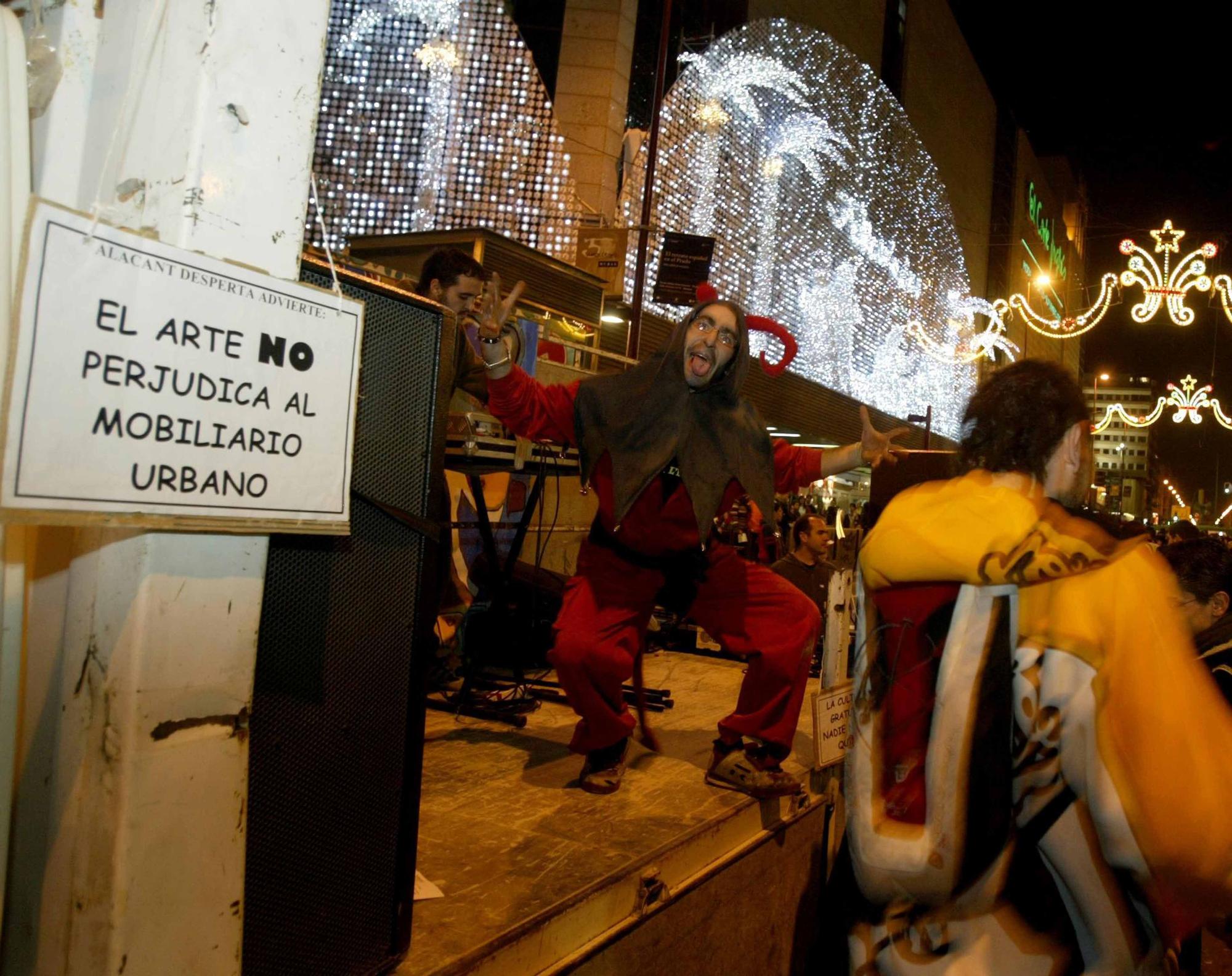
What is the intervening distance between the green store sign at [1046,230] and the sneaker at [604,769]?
142 ft

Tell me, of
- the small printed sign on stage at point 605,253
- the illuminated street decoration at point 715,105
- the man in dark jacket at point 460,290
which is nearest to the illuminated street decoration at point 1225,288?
the small printed sign on stage at point 605,253

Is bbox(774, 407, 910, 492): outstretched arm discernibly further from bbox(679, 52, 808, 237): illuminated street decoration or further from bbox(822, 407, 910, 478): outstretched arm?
bbox(679, 52, 808, 237): illuminated street decoration

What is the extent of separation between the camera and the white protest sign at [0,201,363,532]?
1.07m

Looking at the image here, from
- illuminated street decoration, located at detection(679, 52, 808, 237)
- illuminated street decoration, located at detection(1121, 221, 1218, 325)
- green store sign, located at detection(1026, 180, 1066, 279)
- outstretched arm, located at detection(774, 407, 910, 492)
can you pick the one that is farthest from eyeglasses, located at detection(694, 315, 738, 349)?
green store sign, located at detection(1026, 180, 1066, 279)

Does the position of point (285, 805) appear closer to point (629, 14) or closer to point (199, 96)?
point (199, 96)

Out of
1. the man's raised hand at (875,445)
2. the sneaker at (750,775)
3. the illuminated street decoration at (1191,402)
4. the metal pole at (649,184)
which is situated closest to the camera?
the sneaker at (750,775)

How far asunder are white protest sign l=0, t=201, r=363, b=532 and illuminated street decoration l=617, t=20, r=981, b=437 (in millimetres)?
12705

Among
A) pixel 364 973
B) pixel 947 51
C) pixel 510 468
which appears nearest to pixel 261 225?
pixel 364 973

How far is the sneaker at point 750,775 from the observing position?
3.13 metres

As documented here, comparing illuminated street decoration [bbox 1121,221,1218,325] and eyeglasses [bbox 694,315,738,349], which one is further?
illuminated street decoration [bbox 1121,221,1218,325]

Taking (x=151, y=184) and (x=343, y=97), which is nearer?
(x=151, y=184)

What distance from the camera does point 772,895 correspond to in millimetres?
3223

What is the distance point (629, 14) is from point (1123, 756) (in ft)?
47.8

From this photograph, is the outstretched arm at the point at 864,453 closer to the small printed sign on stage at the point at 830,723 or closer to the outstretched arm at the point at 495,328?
the small printed sign on stage at the point at 830,723
